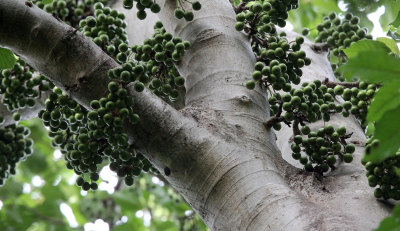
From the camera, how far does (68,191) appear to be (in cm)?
651

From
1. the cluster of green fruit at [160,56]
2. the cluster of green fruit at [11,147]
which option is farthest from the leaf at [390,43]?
the cluster of green fruit at [11,147]

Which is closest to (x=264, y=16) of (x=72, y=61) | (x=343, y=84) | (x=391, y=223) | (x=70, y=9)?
(x=343, y=84)

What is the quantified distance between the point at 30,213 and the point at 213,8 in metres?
3.32

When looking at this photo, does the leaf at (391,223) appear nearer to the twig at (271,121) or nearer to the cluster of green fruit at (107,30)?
the twig at (271,121)

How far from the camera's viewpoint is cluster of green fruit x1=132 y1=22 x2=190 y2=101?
265 cm

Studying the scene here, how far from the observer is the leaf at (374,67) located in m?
1.30

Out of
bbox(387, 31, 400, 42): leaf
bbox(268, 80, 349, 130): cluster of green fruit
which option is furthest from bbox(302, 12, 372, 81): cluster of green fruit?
bbox(268, 80, 349, 130): cluster of green fruit

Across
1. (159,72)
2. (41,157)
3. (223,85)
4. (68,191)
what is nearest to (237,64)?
(223,85)

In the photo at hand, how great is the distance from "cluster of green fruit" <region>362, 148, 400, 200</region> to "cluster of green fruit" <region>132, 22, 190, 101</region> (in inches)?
43.1

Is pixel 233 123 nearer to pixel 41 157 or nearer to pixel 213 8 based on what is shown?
pixel 213 8

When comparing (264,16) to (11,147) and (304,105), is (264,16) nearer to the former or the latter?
(304,105)

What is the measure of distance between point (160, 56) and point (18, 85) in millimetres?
1133

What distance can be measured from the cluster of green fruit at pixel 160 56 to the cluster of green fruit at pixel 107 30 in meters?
0.12

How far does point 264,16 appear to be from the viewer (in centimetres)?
282
